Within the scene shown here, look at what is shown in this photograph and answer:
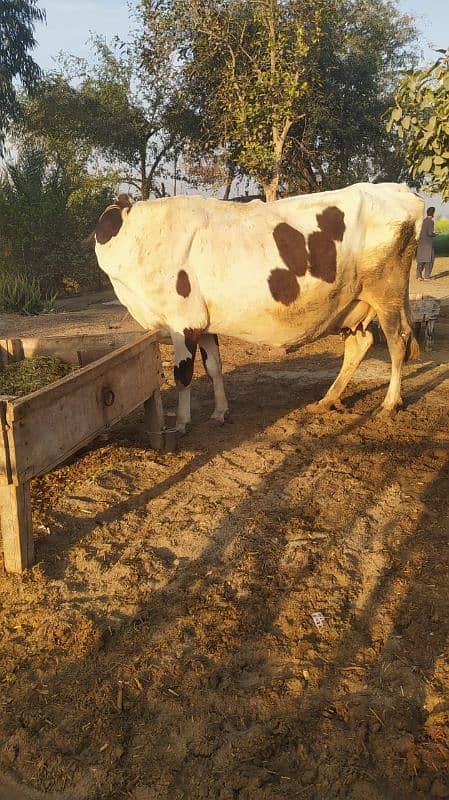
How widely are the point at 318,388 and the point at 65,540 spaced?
401cm

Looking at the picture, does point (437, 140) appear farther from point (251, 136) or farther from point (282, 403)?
point (251, 136)

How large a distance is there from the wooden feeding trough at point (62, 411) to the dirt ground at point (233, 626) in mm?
294

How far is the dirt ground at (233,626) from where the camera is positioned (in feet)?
6.98

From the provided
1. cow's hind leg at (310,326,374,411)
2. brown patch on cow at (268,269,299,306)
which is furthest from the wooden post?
cow's hind leg at (310,326,374,411)

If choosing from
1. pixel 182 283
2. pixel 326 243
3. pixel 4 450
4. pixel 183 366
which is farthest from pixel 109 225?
pixel 4 450

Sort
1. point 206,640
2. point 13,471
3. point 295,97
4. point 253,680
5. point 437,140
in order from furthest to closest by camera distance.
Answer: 1. point 295,97
2. point 437,140
3. point 13,471
4. point 206,640
5. point 253,680

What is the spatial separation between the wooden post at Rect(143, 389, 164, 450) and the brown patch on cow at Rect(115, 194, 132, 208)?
1.86 meters

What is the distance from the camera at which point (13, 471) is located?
119 inches

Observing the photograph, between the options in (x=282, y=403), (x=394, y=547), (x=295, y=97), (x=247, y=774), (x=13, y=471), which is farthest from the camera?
(x=295, y=97)

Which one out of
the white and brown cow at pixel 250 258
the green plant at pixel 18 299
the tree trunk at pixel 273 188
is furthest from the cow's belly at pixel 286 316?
the tree trunk at pixel 273 188

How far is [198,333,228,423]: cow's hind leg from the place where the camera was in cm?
582

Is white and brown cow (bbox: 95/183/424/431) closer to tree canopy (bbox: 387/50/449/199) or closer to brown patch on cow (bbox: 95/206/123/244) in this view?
brown patch on cow (bbox: 95/206/123/244)

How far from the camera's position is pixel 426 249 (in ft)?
53.5

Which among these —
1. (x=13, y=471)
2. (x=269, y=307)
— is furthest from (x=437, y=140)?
(x=13, y=471)
